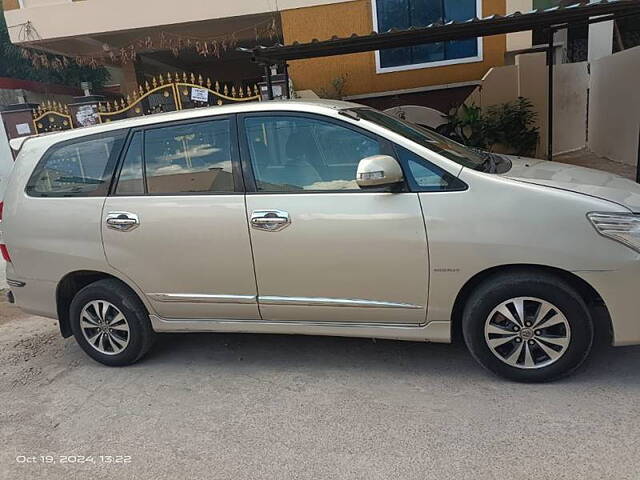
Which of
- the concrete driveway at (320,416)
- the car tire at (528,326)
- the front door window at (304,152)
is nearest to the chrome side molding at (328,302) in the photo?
the car tire at (528,326)

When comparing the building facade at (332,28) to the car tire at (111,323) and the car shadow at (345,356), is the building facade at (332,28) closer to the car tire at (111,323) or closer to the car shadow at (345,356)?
the car shadow at (345,356)

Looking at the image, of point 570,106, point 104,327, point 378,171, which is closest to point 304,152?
point 378,171

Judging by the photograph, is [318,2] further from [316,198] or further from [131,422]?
[131,422]

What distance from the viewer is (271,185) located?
3.52 m

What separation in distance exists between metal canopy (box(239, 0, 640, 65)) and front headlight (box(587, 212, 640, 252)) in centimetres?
318

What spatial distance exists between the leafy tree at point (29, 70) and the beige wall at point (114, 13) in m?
7.57

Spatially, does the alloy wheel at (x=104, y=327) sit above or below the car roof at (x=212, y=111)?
below

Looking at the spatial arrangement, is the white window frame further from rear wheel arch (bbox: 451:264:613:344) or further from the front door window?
rear wheel arch (bbox: 451:264:613:344)

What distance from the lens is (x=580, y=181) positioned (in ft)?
10.8

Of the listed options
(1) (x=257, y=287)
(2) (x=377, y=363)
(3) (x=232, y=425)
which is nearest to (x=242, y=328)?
(1) (x=257, y=287)

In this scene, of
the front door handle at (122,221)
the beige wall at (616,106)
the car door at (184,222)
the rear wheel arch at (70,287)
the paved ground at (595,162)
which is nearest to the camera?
the car door at (184,222)

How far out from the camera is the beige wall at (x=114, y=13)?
387 inches

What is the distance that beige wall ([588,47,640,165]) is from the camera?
8.91 metres

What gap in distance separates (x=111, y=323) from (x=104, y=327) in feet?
0.26
